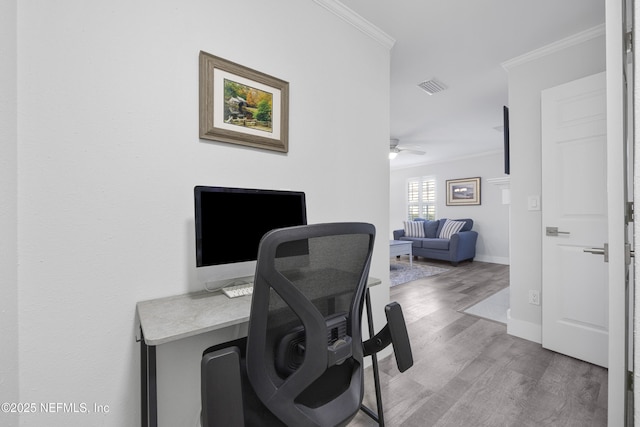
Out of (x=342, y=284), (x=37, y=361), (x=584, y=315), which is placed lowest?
(x=584, y=315)

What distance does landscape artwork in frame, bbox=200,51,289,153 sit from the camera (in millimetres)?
1389

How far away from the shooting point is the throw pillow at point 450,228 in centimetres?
605

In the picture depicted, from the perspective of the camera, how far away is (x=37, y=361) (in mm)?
998

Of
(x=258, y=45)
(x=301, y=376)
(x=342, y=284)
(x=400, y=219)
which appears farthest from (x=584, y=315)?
(x=400, y=219)

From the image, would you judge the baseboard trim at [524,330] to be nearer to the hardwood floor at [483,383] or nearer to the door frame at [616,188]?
the hardwood floor at [483,383]

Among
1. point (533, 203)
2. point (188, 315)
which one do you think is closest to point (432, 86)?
point (533, 203)

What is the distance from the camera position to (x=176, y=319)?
100 cm

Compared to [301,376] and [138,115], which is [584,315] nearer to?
[301,376]

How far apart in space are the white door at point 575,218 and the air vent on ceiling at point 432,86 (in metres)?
1.00

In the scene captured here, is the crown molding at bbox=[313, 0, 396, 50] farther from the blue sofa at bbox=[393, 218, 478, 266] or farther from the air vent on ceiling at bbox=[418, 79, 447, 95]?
the blue sofa at bbox=[393, 218, 478, 266]

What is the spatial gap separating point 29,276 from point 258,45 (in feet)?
4.95

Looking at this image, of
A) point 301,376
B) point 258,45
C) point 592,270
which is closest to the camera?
point 301,376

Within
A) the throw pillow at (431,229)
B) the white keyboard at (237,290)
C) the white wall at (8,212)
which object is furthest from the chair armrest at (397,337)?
the throw pillow at (431,229)

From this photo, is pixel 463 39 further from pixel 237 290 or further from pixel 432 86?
pixel 237 290
